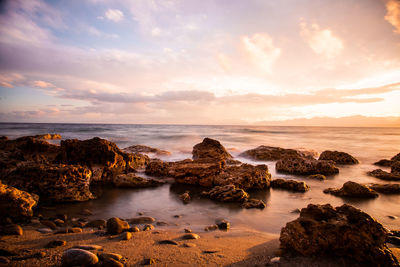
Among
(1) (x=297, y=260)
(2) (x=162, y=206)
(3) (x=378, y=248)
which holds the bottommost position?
(2) (x=162, y=206)

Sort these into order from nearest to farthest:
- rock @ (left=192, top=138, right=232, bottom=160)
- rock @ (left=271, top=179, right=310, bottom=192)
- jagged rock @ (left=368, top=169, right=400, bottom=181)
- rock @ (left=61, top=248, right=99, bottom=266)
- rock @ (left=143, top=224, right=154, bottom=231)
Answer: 1. rock @ (left=61, top=248, right=99, bottom=266)
2. rock @ (left=143, top=224, right=154, bottom=231)
3. rock @ (left=271, top=179, right=310, bottom=192)
4. jagged rock @ (left=368, top=169, right=400, bottom=181)
5. rock @ (left=192, top=138, right=232, bottom=160)

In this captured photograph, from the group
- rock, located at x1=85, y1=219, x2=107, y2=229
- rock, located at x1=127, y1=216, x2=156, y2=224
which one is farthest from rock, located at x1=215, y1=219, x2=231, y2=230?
rock, located at x1=85, y1=219, x2=107, y2=229

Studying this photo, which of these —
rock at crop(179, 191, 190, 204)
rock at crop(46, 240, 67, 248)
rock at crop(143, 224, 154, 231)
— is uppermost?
rock at crop(46, 240, 67, 248)

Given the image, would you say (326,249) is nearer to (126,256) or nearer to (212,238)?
(212,238)

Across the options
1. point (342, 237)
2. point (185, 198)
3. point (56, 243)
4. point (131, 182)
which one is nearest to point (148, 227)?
point (56, 243)

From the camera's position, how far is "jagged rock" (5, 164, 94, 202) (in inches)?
189

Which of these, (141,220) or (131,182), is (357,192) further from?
(131,182)

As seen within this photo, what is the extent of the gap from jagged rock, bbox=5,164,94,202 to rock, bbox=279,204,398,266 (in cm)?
452

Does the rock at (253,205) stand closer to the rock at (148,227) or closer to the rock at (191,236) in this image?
the rock at (191,236)

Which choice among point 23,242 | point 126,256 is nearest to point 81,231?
point 23,242

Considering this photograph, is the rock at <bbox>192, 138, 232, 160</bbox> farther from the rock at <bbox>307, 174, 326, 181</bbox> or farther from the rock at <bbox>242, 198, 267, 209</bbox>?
the rock at <bbox>242, 198, 267, 209</bbox>

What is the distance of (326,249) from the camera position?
8.48ft

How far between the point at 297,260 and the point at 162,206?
3146 mm

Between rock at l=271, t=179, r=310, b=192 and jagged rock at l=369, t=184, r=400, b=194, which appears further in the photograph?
rock at l=271, t=179, r=310, b=192
